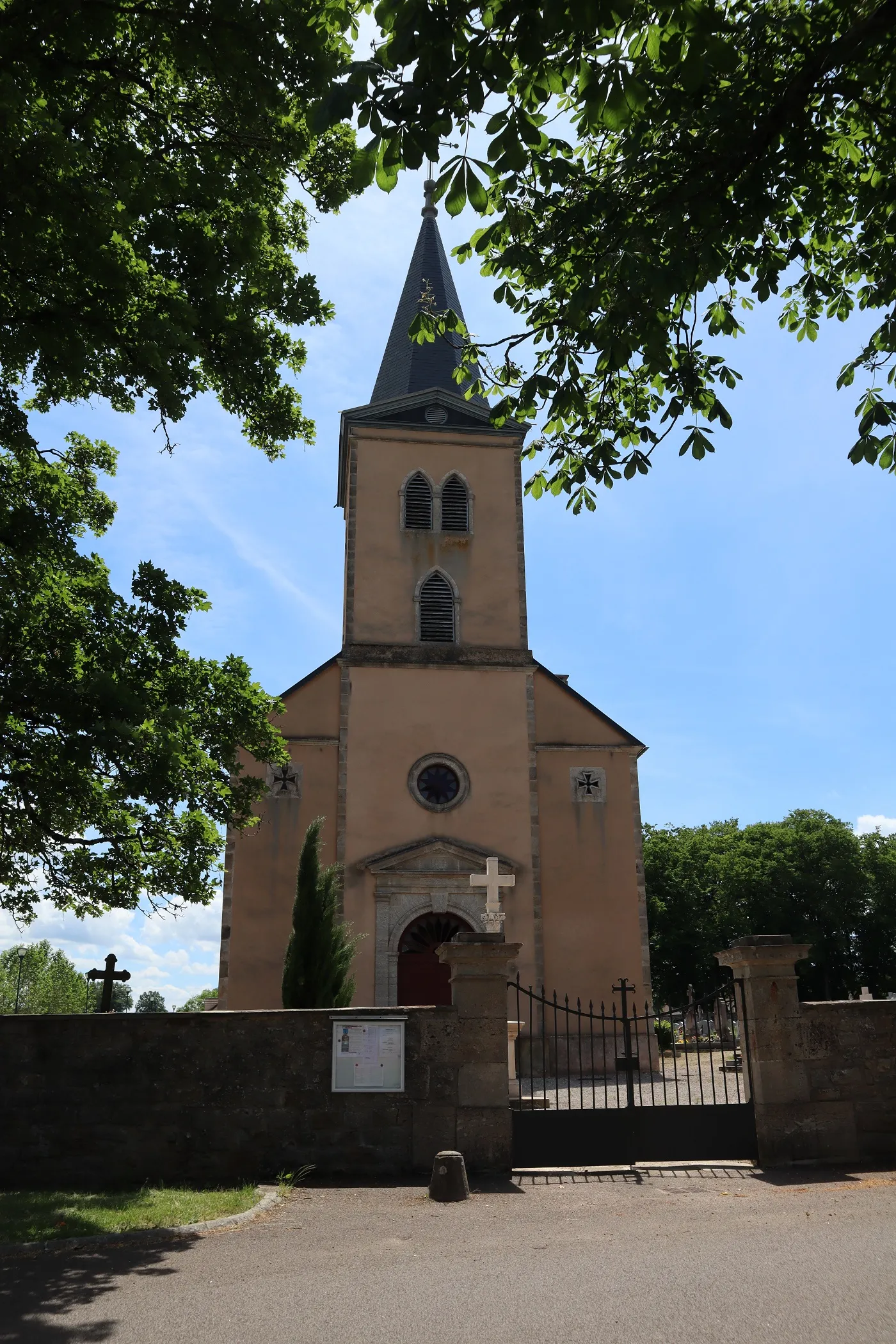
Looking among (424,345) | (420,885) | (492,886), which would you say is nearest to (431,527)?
(424,345)

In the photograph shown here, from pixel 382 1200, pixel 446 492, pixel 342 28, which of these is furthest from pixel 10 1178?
pixel 446 492

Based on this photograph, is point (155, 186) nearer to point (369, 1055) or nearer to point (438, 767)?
point (369, 1055)

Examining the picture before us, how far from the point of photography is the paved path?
5.07 m

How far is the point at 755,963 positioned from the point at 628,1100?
5.66ft

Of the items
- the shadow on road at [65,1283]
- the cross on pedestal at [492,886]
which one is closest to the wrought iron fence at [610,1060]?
the cross on pedestal at [492,886]

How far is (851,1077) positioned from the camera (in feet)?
31.6

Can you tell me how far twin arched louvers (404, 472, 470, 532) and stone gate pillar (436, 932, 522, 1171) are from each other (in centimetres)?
1488

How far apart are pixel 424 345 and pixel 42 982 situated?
59.8m

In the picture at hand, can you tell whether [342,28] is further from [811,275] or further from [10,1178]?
[10,1178]

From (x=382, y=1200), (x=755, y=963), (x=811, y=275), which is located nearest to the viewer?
(x=811, y=275)

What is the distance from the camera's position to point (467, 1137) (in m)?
9.23

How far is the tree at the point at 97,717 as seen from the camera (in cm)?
933

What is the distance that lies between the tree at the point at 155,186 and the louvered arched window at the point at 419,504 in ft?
45.6

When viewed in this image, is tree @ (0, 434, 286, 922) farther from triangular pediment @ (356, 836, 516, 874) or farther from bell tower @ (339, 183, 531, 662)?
bell tower @ (339, 183, 531, 662)
